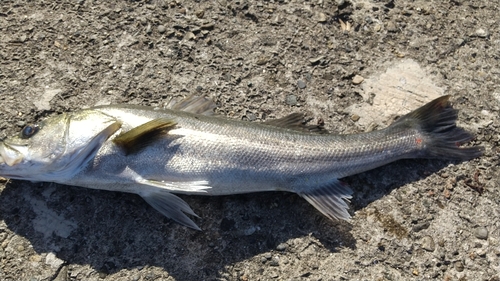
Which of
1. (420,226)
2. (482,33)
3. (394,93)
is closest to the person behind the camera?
(420,226)

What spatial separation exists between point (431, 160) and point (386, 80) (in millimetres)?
825

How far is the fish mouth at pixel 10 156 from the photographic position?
3266 millimetres

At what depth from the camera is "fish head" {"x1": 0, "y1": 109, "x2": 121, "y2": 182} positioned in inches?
129

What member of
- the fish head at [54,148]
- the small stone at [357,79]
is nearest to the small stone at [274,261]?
the fish head at [54,148]

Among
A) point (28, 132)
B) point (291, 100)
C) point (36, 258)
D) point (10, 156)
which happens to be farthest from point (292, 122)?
point (36, 258)

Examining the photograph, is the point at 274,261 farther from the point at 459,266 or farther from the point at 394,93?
the point at 394,93

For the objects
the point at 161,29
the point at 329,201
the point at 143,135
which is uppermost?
the point at 161,29

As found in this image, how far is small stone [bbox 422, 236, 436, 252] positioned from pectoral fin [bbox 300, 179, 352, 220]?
0.65 m

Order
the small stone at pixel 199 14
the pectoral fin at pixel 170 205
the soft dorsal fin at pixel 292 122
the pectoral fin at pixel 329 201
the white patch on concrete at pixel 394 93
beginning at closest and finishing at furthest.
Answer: the pectoral fin at pixel 170 205, the pectoral fin at pixel 329 201, the soft dorsal fin at pixel 292 122, the white patch on concrete at pixel 394 93, the small stone at pixel 199 14

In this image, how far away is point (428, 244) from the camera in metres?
3.60

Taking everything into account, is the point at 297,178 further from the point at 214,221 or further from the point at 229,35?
the point at 229,35

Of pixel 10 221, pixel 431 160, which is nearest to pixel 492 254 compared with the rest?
pixel 431 160

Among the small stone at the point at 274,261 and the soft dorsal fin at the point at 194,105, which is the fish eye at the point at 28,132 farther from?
Result: the small stone at the point at 274,261

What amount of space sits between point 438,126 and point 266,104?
1440 millimetres
